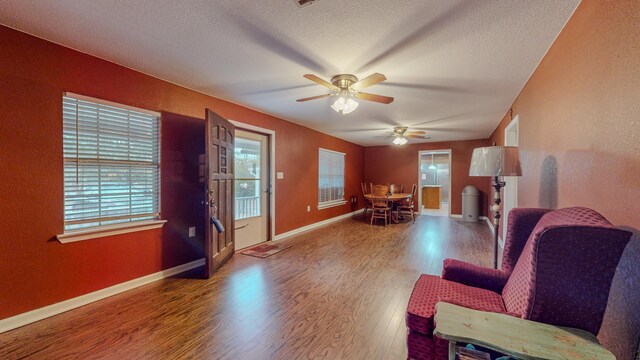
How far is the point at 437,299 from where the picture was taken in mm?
1516

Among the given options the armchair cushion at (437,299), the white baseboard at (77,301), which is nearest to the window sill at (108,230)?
the white baseboard at (77,301)

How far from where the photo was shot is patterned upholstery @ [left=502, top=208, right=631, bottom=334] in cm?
98

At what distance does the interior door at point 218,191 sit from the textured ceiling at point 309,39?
21.4 inches

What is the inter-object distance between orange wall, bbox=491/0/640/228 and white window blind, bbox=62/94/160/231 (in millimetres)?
3573

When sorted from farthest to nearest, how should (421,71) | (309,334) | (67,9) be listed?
(421,71) → (309,334) → (67,9)

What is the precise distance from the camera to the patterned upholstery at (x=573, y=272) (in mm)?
977

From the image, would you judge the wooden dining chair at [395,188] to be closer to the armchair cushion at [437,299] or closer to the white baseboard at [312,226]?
the white baseboard at [312,226]

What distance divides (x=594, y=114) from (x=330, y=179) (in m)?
5.36

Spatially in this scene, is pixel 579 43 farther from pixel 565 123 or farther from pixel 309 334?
pixel 309 334

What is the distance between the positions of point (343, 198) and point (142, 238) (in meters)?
5.10

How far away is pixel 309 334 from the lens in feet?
6.28

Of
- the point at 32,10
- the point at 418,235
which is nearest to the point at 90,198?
the point at 32,10

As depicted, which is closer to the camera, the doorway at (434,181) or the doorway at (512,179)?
the doorway at (512,179)

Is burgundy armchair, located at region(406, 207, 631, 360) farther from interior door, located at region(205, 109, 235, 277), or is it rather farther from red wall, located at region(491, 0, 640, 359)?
interior door, located at region(205, 109, 235, 277)
